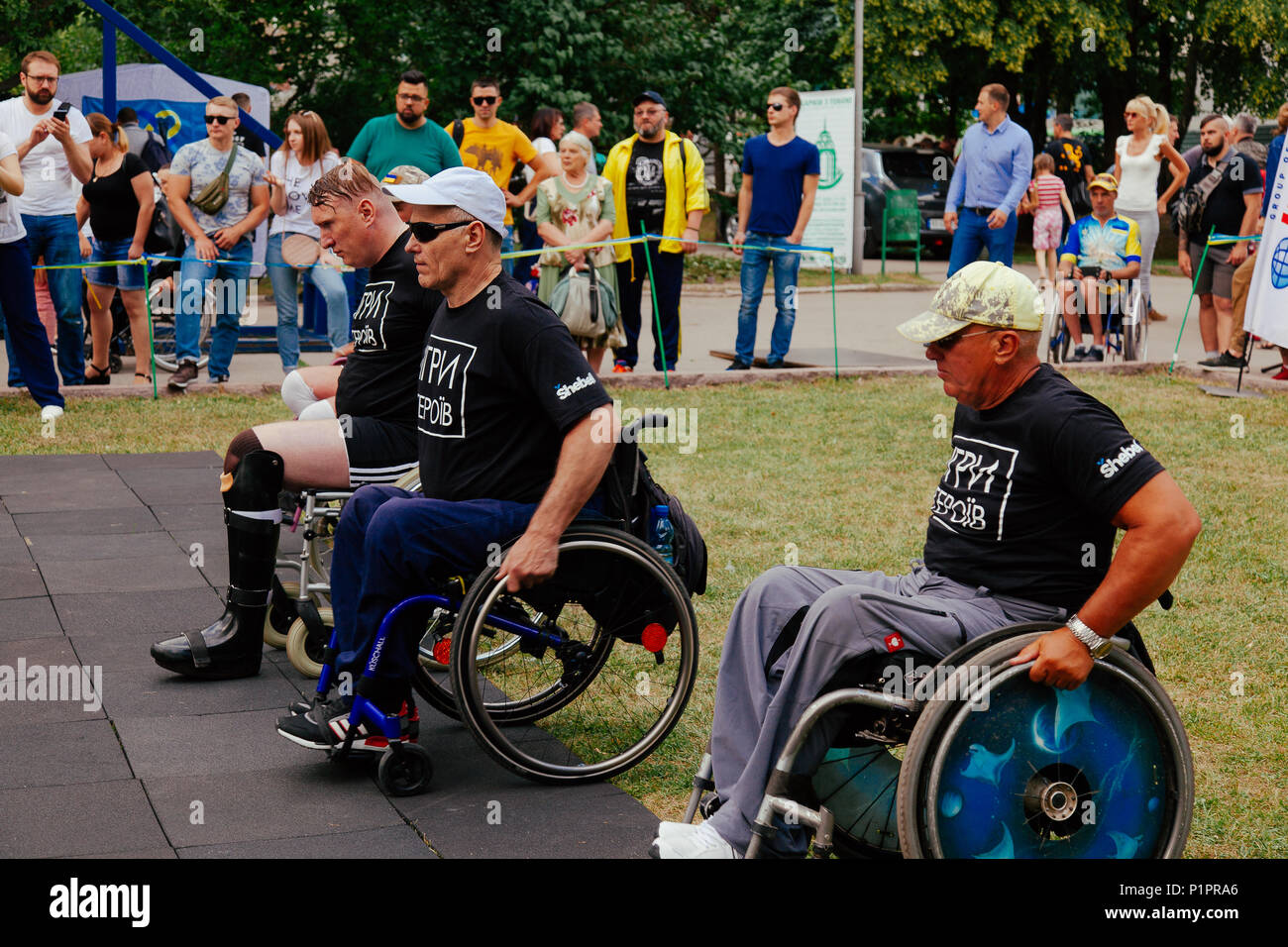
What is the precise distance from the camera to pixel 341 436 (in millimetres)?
5004

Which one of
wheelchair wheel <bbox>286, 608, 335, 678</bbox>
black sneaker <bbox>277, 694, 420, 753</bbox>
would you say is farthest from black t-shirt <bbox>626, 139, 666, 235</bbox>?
black sneaker <bbox>277, 694, 420, 753</bbox>

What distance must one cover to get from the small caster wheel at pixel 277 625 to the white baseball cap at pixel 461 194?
165cm

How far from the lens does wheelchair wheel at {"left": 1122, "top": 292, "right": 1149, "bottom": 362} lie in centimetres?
1242

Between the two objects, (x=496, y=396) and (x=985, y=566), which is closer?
(x=985, y=566)

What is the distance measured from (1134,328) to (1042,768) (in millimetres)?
10079

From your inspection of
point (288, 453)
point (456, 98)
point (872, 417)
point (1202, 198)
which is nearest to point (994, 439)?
point (288, 453)

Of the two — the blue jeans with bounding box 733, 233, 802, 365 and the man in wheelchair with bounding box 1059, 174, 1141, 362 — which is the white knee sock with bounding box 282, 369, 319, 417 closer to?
the blue jeans with bounding box 733, 233, 802, 365

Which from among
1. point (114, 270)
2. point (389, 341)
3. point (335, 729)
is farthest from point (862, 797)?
point (114, 270)

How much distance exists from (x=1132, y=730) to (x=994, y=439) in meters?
0.68

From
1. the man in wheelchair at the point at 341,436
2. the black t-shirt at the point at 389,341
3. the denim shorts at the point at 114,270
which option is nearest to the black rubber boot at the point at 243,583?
the man in wheelchair at the point at 341,436

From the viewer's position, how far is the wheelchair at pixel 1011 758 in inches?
119

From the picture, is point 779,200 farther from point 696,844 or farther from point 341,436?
point 696,844

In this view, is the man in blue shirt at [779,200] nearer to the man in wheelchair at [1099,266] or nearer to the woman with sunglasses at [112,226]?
the man in wheelchair at [1099,266]

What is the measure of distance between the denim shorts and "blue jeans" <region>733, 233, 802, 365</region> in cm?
431
